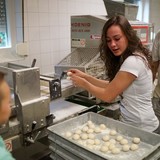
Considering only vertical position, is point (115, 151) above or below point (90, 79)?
below

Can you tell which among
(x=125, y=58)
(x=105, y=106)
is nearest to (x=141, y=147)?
(x=125, y=58)

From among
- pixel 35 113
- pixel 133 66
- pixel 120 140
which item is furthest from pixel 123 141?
pixel 35 113

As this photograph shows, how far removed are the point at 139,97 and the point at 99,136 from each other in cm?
34

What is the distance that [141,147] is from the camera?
111 cm

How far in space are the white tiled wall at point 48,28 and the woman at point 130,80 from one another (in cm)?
102

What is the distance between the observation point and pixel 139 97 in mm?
1344

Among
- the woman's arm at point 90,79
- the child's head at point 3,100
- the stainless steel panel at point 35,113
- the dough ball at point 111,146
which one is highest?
the child's head at point 3,100

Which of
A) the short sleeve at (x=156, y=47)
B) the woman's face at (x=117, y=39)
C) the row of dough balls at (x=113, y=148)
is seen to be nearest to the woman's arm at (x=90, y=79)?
the woman's face at (x=117, y=39)

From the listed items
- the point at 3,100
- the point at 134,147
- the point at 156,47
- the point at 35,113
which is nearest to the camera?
the point at 3,100

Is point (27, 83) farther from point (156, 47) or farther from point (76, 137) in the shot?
point (156, 47)

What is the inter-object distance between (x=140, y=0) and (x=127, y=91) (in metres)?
3.15

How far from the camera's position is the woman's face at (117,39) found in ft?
4.50

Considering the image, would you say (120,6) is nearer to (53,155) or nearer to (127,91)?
(127,91)

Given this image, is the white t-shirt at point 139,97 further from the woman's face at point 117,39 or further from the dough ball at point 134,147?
the dough ball at point 134,147
